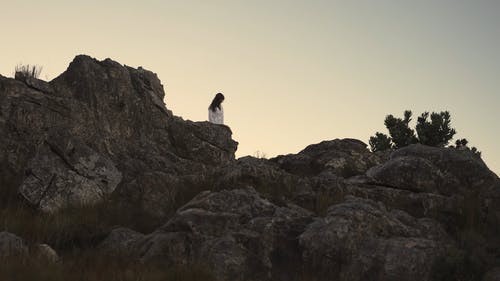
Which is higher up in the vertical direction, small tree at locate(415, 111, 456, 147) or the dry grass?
small tree at locate(415, 111, 456, 147)

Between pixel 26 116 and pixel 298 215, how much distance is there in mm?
9556

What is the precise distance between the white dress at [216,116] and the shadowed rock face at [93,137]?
1634mm

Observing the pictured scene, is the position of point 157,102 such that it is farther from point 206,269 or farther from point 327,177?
point 206,269

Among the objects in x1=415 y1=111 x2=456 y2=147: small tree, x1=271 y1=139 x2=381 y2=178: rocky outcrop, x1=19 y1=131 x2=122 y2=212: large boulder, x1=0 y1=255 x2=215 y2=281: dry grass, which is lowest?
x1=0 y1=255 x2=215 y2=281: dry grass

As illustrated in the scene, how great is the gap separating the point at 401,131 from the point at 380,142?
4.37 feet

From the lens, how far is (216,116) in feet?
84.5

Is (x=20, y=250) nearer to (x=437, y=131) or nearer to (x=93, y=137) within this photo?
(x=93, y=137)

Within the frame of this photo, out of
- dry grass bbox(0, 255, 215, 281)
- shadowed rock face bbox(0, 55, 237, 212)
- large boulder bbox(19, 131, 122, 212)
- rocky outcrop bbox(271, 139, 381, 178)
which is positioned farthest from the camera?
rocky outcrop bbox(271, 139, 381, 178)

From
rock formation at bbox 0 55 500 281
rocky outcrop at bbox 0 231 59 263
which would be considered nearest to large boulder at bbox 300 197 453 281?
rock formation at bbox 0 55 500 281

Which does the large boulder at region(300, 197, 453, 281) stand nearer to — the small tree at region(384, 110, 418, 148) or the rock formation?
the rock formation

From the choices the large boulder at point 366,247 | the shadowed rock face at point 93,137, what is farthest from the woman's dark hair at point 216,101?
the large boulder at point 366,247

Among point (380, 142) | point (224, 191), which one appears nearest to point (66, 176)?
point (224, 191)

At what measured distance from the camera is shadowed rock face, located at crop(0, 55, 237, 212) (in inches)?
635

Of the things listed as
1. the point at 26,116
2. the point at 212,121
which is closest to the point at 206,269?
the point at 26,116
